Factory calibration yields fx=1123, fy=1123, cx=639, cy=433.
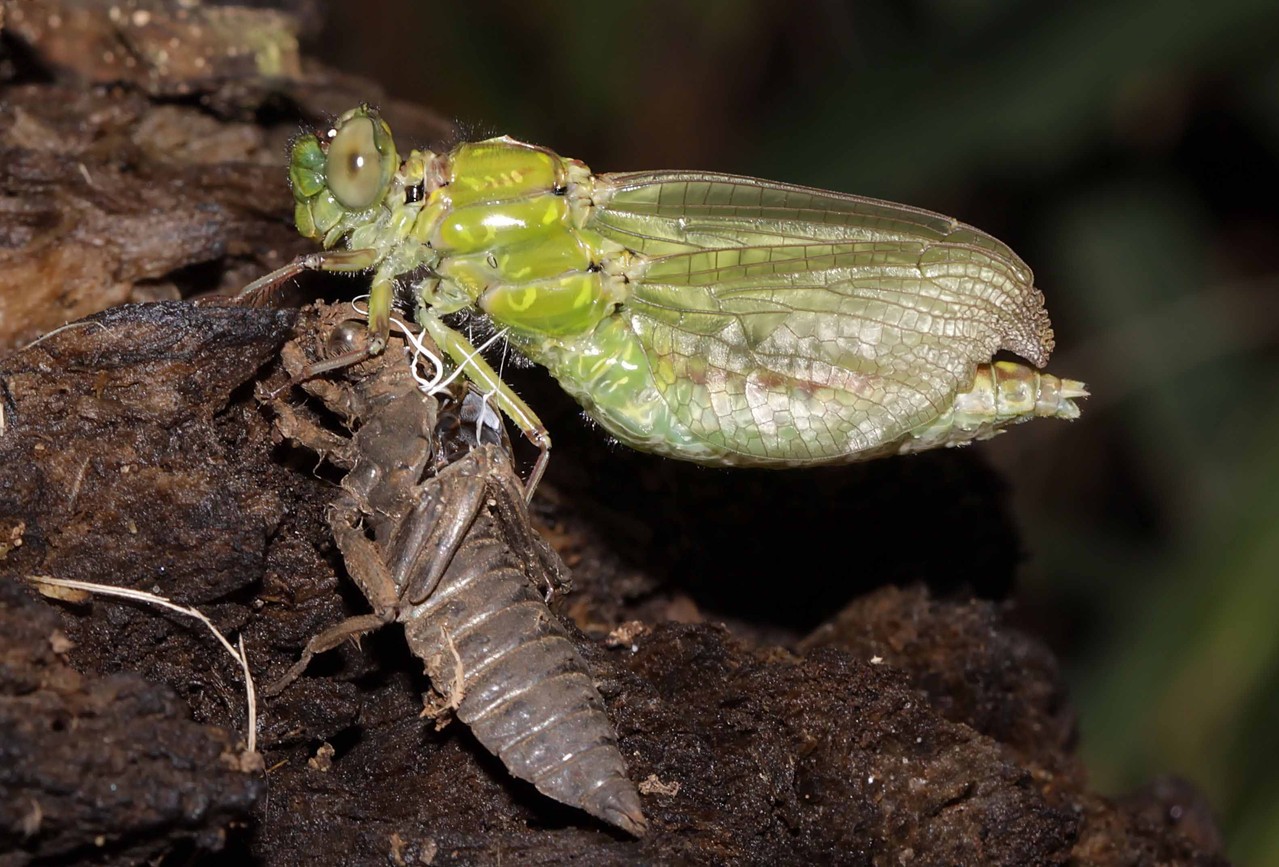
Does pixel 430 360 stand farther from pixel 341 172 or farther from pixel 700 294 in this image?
pixel 700 294

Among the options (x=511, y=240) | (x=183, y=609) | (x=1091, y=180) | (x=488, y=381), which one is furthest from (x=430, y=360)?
(x=1091, y=180)

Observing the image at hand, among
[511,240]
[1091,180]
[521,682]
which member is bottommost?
[521,682]

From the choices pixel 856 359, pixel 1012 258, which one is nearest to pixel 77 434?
pixel 856 359

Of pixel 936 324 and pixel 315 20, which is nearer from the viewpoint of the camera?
pixel 936 324

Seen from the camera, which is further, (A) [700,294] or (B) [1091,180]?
(B) [1091,180]

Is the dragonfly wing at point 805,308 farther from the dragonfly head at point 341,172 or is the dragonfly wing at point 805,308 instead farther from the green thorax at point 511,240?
the dragonfly head at point 341,172

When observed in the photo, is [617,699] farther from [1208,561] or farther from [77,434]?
[1208,561]

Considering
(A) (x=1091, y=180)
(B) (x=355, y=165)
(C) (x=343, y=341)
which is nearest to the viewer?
(C) (x=343, y=341)
